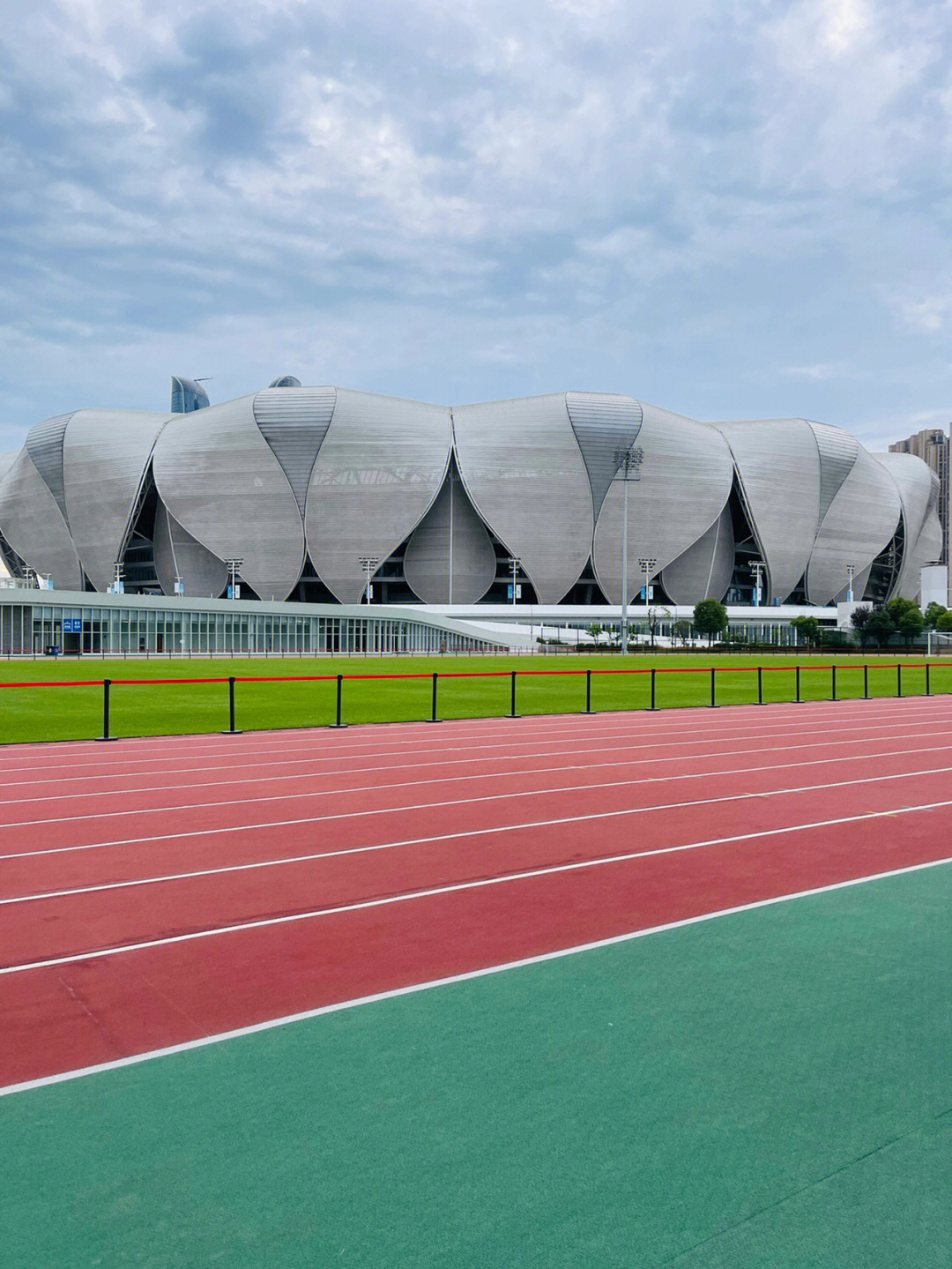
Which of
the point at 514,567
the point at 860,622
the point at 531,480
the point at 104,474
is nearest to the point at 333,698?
the point at 860,622

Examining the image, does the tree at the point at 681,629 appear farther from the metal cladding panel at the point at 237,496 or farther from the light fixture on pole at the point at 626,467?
the metal cladding panel at the point at 237,496

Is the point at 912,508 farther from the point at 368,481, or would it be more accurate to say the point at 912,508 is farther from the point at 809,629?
the point at 368,481

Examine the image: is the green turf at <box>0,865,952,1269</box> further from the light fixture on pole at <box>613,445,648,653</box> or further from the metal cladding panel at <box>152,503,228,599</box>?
the metal cladding panel at <box>152,503,228,599</box>

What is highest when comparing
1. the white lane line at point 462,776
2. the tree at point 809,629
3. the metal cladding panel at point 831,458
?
the metal cladding panel at point 831,458

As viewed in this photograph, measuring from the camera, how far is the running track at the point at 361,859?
5012 mm

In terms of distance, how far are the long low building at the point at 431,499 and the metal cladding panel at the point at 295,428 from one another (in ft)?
0.59

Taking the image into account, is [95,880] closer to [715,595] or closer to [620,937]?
[620,937]

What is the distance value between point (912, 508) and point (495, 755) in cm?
11986

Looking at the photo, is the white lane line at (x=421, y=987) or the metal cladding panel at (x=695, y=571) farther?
the metal cladding panel at (x=695, y=571)

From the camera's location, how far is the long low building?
9750 cm

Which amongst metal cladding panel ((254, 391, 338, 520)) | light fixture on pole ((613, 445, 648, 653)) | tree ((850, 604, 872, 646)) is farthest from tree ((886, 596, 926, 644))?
metal cladding panel ((254, 391, 338, 520))

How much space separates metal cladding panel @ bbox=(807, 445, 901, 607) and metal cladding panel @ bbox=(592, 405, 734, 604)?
1586cm

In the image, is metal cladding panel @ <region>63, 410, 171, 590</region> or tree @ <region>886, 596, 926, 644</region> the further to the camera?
metal cladding panel @ <region>63, 410, 171, 590</region>

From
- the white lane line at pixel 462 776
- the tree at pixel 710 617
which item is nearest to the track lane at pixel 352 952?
the white lane line at pixel 462 776
